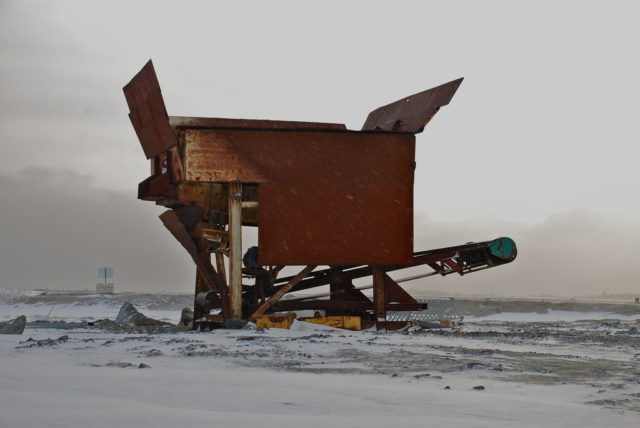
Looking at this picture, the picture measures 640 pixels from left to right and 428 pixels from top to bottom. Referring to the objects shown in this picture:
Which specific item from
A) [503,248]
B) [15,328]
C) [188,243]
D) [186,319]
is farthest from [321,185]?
[186,319]

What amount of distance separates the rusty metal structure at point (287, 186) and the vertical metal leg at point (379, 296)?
0.07ft

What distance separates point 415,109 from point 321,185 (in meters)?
2.87

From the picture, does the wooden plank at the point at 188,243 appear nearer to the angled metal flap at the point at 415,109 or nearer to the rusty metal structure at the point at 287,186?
the rusty metal structure at the point at 287,186

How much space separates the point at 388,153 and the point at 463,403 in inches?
383

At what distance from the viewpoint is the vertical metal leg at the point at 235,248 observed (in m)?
13.7

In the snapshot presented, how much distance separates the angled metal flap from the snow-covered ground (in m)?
5.24

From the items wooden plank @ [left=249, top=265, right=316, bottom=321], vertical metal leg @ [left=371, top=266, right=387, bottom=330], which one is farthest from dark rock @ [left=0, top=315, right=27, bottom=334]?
vertical metal leg @ [left=371, top=266, right=387, bottom=330]

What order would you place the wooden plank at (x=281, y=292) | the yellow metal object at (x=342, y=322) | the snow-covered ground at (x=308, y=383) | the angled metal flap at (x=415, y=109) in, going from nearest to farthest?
the snow-covered ground at (x=308, y=383)
the wooden plank at (x=281, y=292)
the angled metal flap at (x=415, y=109)
the yellow metal object at (x=342, y=322)

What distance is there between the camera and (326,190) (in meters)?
14.1

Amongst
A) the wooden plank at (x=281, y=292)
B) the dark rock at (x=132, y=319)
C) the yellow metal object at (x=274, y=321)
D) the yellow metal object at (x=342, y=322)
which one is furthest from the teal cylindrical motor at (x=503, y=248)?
the dark rock at (x=132, y=319)

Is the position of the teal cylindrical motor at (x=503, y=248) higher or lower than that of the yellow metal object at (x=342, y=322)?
higher

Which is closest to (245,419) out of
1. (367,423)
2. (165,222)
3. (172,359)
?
(367,423)

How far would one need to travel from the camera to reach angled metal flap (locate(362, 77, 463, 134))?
1443cm

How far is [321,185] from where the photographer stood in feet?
46.2
